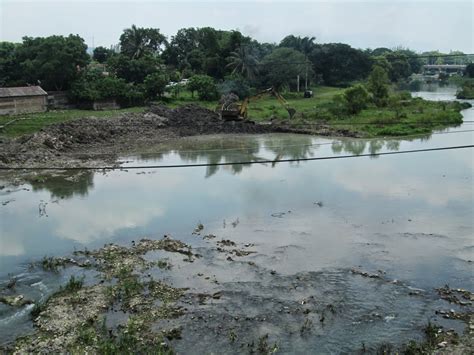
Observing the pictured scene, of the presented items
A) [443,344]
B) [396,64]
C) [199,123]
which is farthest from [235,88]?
[396,64]

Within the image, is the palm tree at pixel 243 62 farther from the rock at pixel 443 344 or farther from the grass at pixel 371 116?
the rock at pixel 443 344

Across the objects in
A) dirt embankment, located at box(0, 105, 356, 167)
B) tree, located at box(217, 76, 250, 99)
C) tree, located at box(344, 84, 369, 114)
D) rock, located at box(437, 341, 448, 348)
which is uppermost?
tree, located at box(217, 76, 250, 99)

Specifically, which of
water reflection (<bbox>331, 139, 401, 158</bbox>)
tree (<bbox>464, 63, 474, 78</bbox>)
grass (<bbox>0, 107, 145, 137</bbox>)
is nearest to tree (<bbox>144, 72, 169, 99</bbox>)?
grass (<bbox>0, 107, 145, 137</bbox>)

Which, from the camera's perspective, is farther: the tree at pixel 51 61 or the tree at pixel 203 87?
the tree at pixel 203 87

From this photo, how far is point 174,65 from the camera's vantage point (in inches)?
2810

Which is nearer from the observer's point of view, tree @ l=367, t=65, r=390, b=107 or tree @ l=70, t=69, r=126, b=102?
tree @ l=70, t=69, r=126, b=102

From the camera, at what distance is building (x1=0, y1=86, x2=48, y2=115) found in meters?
36.5

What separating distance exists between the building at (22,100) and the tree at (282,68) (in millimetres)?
29572

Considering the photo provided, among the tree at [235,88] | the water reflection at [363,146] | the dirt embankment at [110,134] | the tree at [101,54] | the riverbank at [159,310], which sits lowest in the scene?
the riverbank at [159,310]

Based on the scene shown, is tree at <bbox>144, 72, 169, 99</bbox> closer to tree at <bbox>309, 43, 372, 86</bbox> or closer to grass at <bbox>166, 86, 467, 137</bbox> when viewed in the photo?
grass at <bbox>166, 86, 467, 137</bbox>

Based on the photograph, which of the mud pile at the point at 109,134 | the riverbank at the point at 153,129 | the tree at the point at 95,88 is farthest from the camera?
the tree at the point at 95,88

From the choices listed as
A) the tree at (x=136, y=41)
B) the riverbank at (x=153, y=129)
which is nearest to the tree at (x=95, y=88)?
the riverbank at (x=153, y=129)

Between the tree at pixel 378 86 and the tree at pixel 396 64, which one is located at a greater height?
the tree at pixel 396 64

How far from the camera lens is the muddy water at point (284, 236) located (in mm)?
10500
